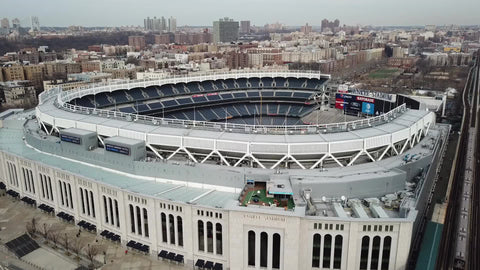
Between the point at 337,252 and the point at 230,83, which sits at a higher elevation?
the point at 230,83

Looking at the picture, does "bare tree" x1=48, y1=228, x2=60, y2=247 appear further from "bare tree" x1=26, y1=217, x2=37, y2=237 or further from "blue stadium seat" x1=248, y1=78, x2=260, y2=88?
"blue stadium seat" x1=248, y1=78, x2=260, y2=88

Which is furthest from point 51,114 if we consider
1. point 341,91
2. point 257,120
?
point 341,91

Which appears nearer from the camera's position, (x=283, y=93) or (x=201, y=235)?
(x=201, y=235)

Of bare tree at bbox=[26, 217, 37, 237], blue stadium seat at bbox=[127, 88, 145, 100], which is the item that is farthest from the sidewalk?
blue stadium seat at bbox=[127, 88, 145, 100]

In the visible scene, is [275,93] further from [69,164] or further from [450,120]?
[69,164]

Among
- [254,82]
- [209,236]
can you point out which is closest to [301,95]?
[254,82]

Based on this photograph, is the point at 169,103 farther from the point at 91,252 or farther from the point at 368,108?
the point at 91,252

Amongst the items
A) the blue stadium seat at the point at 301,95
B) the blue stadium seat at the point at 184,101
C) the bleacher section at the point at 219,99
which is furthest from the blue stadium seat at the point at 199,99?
the blue stadium seat at the point at 301,95
